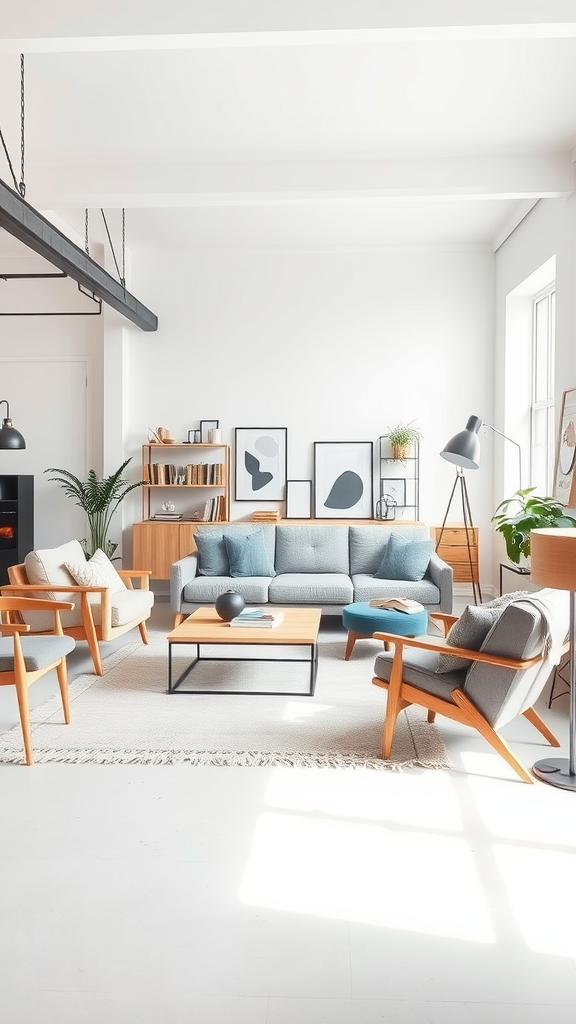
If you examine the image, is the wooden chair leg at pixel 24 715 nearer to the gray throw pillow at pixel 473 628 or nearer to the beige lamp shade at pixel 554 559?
the gray throw pillow at pixel 473 628

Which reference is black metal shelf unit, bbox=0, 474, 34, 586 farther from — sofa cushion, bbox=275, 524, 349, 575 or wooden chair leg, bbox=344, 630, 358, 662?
wooden chair leg, bbox=344, 630, 358, 662

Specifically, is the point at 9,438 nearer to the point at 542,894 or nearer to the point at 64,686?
the point at 64,686

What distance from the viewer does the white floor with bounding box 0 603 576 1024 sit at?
5.98 ft

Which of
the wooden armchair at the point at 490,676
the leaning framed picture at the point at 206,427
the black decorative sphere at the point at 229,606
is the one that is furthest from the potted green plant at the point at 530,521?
the leaning framed picture at the point at 206,427

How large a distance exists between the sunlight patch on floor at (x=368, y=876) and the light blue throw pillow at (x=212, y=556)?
369 centimetres

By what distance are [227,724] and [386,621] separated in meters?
1.46

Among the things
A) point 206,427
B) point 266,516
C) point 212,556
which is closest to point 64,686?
point 212,556

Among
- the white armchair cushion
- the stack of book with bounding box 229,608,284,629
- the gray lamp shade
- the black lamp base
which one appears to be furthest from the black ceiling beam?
the black lamp base

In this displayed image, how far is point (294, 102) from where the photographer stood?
14.6 ft

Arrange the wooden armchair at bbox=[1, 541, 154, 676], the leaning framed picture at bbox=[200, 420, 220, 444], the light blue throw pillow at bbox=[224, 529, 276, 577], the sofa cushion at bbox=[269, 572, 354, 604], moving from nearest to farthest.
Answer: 1. the wooden armchair at bbox=[1, 541, 154, 676]
2. the sofa cushion at bbox=[269, 572, 354, 604]
3. the light blue throw pillow at bbox=[224, 529, 276, 577]
4. the leaning framed picture at bbox=[200, 420, 220, 444]

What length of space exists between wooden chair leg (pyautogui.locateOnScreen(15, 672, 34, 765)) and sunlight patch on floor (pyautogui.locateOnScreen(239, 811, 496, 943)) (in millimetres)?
1188

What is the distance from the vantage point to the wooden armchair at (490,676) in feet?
9.98

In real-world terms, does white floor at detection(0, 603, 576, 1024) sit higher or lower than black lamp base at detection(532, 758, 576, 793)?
lower

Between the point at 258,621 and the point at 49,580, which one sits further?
the point at 49,580
